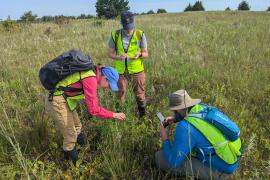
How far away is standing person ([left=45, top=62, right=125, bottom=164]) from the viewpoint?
7.98 feet

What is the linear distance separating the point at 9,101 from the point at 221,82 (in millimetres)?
3628

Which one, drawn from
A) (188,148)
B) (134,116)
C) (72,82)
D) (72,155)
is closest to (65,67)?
(72,82)

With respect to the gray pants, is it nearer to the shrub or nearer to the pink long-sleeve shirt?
the pink long-sleeve shirt

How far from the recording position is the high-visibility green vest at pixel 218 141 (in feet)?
7.27

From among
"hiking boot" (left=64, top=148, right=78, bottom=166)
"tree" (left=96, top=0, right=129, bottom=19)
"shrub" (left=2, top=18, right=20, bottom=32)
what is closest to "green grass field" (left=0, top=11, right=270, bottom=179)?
"hiking boot" (left=64, top=148, right=78, bottom=166)

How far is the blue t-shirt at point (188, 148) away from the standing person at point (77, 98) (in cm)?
58

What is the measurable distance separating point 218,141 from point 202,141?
0.14 m

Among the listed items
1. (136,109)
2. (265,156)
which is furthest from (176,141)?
(136,109)

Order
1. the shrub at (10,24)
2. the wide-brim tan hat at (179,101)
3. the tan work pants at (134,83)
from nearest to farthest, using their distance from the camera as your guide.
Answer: the wide-brim tan hat at (179,101) < the tan work pants at (134,83) < the shrub at (10,24)

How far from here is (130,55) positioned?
3.83 metres

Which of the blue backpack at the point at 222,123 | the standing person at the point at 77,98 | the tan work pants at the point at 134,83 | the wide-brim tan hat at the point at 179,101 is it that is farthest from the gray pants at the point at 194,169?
the tan work pants at the point at 134,83

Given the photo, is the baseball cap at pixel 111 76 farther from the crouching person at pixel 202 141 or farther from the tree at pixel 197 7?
the tree at pixel 197 7

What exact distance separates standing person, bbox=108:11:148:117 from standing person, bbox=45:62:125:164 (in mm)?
1156

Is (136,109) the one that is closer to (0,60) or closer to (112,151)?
(112,151)
